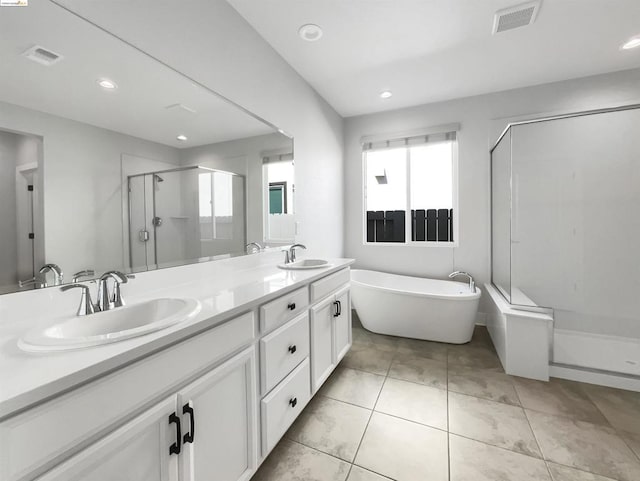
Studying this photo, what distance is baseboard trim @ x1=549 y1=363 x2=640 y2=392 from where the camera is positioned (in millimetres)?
1956

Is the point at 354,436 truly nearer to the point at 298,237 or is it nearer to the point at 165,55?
the point at 298,237

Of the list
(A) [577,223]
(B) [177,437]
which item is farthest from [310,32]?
(A) [577,223]

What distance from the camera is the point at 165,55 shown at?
4.57 ft

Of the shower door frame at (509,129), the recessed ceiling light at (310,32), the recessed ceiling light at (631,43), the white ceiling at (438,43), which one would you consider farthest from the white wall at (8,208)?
the recessed ceiling light at (631,43)

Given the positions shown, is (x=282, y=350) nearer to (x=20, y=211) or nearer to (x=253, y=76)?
(x=20, y=211)

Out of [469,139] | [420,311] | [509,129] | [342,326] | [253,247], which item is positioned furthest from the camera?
[469,139]

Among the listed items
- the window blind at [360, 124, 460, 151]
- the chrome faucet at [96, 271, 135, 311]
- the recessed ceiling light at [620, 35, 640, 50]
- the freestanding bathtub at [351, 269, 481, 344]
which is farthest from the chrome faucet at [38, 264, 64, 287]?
the recessed ceiling light at [620, 35, 640, 50]

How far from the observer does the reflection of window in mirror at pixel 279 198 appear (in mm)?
2178

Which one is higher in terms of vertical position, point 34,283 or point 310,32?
point 310,32

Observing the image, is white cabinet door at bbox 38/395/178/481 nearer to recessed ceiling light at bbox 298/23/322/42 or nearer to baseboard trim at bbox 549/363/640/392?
recessed ceiling light at bbox 298/23/322/42

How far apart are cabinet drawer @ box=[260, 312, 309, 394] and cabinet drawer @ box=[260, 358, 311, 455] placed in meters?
0.05

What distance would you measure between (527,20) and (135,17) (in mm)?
2544

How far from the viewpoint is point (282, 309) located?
4.47 ft

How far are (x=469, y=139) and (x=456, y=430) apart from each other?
2.98 m
